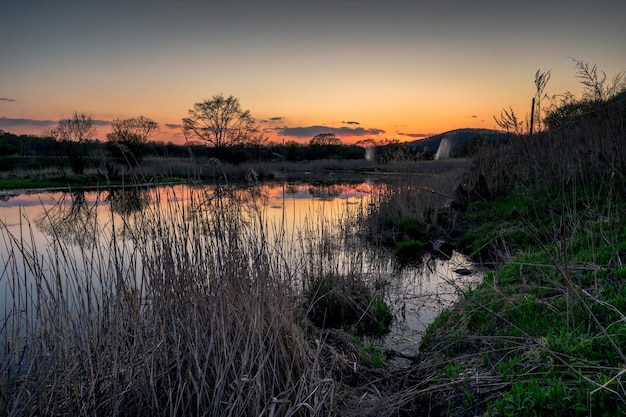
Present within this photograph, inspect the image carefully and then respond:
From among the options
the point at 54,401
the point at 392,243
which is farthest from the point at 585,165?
the point at 54,401

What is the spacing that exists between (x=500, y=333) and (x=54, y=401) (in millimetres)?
3966

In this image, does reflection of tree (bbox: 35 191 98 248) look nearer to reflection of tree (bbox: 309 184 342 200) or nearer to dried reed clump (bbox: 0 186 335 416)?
dried reed clump (bbox: 0 186 335 416)

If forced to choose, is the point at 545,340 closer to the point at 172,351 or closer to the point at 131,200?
the point at 172,351

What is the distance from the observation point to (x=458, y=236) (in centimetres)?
1136

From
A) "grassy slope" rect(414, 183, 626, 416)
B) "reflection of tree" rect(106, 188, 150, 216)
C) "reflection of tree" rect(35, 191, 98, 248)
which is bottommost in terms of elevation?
"grassy slope" rect(414, 183, 626, 416)

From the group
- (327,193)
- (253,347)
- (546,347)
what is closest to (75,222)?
(253,347)

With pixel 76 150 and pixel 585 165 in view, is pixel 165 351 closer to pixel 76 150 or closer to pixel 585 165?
pixel 585 165

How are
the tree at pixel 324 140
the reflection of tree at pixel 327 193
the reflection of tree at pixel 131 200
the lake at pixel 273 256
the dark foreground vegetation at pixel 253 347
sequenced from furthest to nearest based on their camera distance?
1. the tree at pixel 324 140
2. the reflection of tree at pixel 327 193
3. the lake at pixel 273 256
4. the reflection of tree at pixel 131 200
5. the dark foreground vegetation at pixel 253 347

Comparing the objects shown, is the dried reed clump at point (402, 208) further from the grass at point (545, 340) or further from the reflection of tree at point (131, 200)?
the reflection of tree at point (131, 200)

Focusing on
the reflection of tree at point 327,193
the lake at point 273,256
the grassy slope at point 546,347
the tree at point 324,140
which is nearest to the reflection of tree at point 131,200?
the lake at point 273,256

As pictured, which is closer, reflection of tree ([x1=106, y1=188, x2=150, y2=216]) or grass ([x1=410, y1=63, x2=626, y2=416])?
grass ([x1=410, y1=63, x2=626, y2=416])

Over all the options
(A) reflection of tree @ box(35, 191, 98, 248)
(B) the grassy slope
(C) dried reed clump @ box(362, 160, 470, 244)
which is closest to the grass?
(B) the grassy slope

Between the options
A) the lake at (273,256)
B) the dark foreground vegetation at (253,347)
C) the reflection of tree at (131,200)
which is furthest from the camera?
the lake at (273,256)

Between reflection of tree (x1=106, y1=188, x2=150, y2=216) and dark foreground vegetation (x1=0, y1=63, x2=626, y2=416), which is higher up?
reflection of tree (x1=106, y1=188, x2=150, y2=216)
